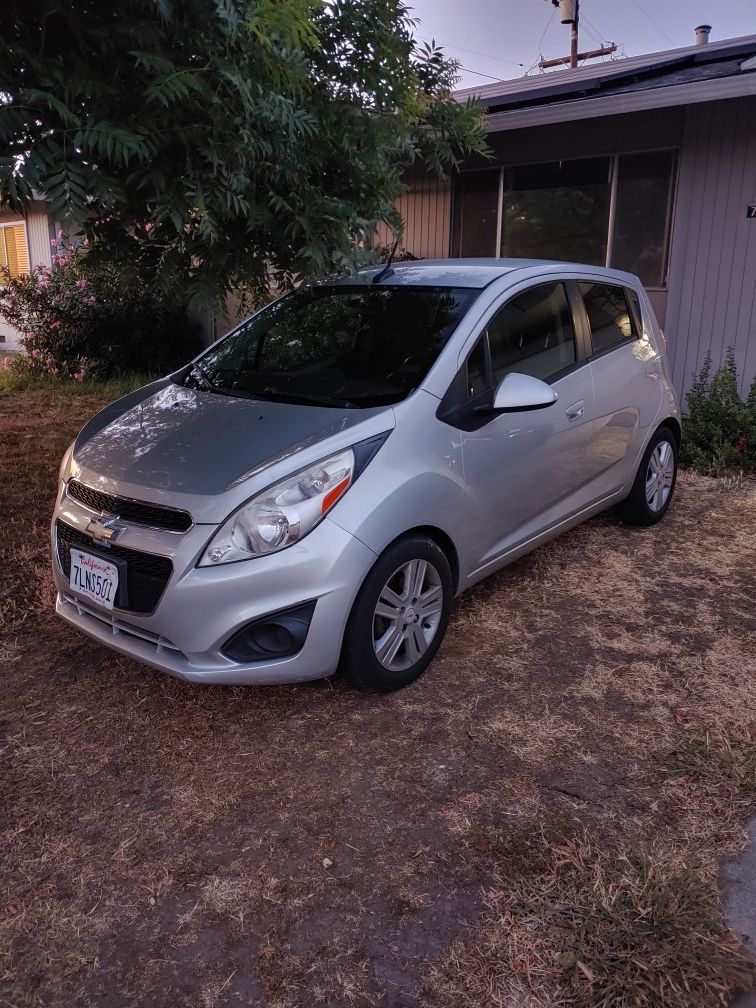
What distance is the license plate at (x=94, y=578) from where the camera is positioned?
2971 millimetres

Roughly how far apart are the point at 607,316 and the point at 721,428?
9.47 feet

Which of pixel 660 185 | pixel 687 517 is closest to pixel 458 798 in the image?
pixel 687 517

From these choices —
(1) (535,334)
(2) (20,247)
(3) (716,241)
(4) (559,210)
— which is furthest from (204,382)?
(2) (20,247)

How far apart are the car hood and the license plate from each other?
0.91ft

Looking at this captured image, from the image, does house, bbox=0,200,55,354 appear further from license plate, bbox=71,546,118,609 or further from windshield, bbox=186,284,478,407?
license plate, bbox=71,546,118,609

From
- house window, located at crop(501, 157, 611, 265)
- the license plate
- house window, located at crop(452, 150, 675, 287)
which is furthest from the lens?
house window, located at crop(501, 157, 611, 265)

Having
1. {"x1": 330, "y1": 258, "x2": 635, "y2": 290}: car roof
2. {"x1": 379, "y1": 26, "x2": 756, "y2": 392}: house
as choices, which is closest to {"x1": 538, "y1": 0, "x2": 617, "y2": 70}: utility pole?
{"x1": 379, "y1": 26, "x2": 756, "y2": 392}: house

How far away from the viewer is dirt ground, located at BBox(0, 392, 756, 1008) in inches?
80.2

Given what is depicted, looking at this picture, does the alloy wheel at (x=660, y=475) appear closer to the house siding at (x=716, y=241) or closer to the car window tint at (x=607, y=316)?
the car window tint at (x=607, y=316)

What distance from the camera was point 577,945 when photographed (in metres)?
2.07

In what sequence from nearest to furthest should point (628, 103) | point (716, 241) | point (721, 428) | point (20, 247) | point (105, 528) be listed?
point (105, 528) → point (628, 103) → point (721, 428) → point (716, 241) → point (20, 247)

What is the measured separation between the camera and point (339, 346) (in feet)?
12.6

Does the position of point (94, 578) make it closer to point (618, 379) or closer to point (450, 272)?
point (450, 272)

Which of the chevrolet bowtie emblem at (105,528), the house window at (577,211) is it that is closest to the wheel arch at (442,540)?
the chevrolet bowtie emblem at (105,528)
